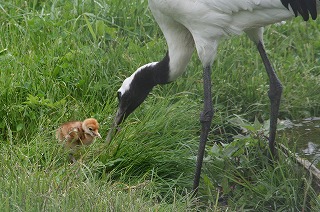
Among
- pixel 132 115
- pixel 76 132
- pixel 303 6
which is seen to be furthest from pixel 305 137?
pixel 76 132

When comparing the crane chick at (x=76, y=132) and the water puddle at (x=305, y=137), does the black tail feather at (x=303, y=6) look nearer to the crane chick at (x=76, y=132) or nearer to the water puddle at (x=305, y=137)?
the water puddle at (x=305, y=137)

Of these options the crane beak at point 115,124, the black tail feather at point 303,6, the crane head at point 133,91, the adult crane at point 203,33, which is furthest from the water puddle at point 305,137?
the crane beak at point 115,124

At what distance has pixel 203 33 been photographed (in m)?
5.65

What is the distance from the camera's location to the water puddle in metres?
5.75

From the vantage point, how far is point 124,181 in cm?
566

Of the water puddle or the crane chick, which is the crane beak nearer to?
the crane chick

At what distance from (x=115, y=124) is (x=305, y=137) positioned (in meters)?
1.29

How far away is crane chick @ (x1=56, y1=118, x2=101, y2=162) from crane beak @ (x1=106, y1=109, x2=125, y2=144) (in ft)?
0.24

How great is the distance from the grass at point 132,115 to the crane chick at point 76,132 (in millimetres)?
71

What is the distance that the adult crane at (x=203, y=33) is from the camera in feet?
18.1

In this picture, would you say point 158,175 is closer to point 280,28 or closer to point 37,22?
point 37,22

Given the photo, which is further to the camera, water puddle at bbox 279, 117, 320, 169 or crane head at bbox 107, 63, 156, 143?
crane head at bbox 107, 63, 156, 143

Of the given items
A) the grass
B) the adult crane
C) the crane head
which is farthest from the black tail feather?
the crane head

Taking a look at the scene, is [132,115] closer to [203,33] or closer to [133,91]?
[133,91]
